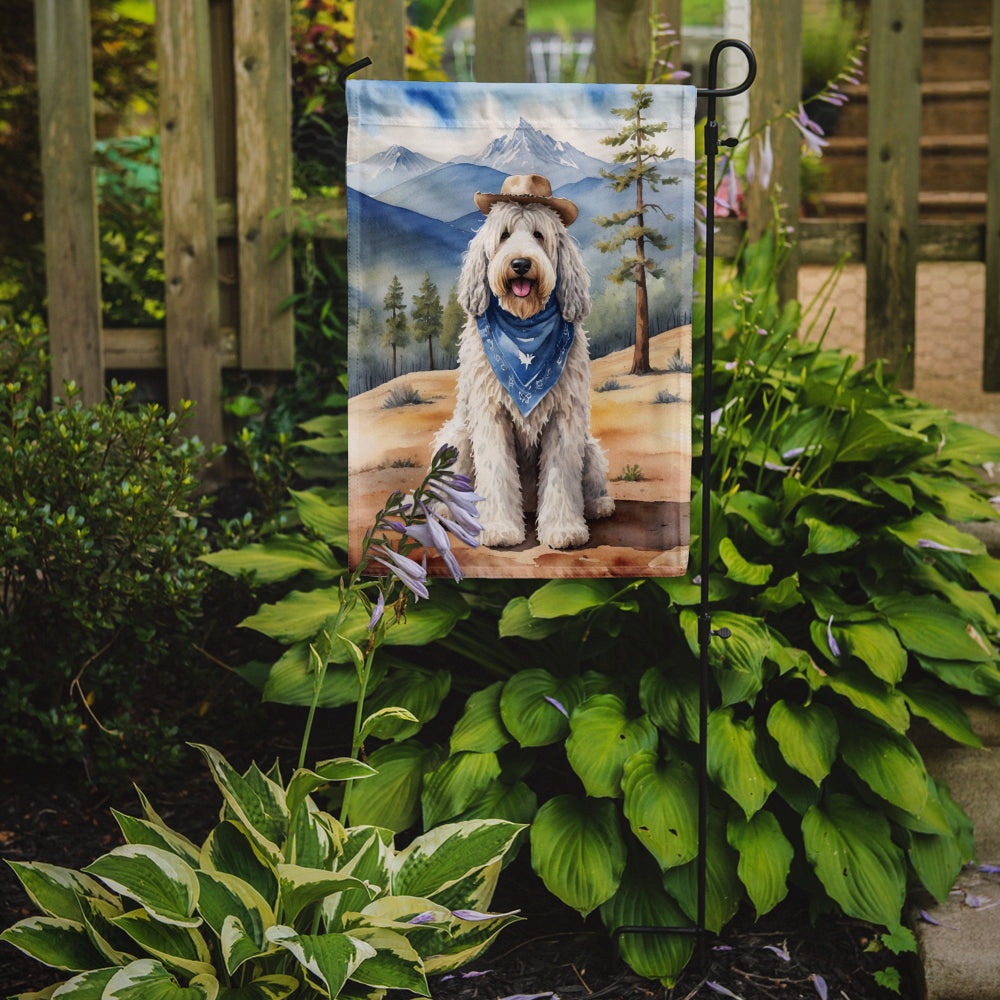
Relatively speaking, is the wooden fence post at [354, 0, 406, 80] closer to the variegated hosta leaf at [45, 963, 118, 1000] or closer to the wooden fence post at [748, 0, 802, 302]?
the wooden fence post at [748, 0, 802, 302]

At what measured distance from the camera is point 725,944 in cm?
191

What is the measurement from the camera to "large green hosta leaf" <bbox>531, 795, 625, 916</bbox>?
5.75ft

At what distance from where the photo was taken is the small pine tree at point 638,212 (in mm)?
1715

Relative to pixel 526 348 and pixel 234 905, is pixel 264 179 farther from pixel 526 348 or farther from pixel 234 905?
pixel 234 905

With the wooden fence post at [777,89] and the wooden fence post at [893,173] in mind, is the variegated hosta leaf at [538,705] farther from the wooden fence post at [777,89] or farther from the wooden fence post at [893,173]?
the wooden fence post at [893,173]

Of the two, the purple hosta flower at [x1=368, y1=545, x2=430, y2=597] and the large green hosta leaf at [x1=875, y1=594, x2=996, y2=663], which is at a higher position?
the purple hosta flower at [x1=368, y1=545, x2=430, y2=597]

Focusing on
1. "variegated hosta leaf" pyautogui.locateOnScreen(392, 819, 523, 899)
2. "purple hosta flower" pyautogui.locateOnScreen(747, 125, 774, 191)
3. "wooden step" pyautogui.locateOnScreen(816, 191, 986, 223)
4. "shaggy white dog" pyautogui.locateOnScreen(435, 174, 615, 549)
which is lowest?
"variegated hosta leaf" pyautogui.locateOnScreen(392, 819, 523, 899)

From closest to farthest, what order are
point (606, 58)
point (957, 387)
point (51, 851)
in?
1. point (51, 851)
2. point (606, 58)
3. point (957, 387)

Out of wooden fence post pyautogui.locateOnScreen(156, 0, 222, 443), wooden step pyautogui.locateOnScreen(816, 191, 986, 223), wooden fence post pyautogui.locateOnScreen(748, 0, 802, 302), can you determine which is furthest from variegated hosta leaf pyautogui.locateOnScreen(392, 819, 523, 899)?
wooden step pyautogui.locateOnScreen(816, 191, 986, 223)

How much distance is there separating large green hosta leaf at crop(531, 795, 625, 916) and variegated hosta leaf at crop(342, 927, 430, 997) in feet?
1.23

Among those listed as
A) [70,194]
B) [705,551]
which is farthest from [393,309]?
[70,194]

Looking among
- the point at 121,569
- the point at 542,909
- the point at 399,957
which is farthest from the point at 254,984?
the point at 121,569

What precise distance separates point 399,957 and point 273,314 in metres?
2.30

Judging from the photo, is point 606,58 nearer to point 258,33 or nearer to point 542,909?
point 258,33
